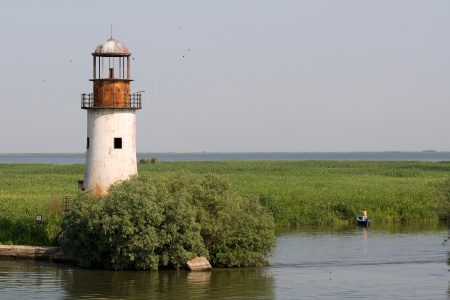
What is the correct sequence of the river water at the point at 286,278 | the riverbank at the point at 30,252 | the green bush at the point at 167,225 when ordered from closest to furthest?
the river water at the point at 286,278
the green bush at the point at 167,225
the riverbank at the point at 30,252

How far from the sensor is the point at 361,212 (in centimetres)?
5956

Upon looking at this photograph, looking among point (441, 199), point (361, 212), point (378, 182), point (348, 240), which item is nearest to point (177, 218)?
point (441, 199)

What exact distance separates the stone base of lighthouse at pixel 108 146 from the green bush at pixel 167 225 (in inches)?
72.9

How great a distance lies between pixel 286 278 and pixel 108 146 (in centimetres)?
1016

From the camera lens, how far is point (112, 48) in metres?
41.9

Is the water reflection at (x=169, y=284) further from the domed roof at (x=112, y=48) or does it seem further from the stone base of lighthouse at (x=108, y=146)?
the domed roof at (x=112, y=48)

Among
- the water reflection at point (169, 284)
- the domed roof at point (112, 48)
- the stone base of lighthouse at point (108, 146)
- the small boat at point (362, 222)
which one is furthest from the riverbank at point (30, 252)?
the small boat at point (362, 222)

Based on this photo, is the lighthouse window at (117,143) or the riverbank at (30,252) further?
the lighthouse window at (117,143)

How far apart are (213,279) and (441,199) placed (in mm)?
9102

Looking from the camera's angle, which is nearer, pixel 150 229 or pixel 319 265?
pixel 150 229

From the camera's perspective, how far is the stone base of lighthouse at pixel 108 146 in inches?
1657

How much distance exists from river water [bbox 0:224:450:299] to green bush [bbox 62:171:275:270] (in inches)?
28.4

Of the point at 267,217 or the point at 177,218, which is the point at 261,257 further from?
the point at 177,218

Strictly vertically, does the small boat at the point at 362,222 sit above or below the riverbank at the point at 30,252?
above
